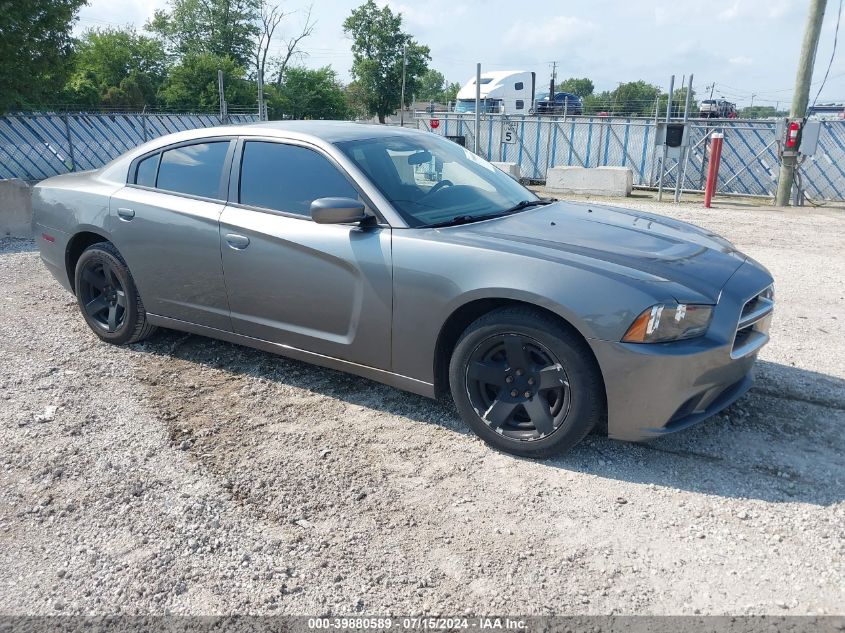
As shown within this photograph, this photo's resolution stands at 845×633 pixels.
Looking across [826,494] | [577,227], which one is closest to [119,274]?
[577,227]

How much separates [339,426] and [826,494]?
2434 millimetres

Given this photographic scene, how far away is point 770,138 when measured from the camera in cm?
1664

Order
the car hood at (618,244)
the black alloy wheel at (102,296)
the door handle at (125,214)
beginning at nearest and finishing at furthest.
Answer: the car hood at (618,244) → the door handle at (125,214) → the black alloy wheel at (102,296)

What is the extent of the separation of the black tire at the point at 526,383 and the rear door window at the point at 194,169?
2.06 m

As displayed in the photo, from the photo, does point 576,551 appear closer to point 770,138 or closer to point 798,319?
point 798,319

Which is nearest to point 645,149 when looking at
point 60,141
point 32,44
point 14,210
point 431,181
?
point 14,210

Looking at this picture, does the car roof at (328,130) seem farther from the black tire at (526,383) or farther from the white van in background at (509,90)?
the white van in background at (509,90)

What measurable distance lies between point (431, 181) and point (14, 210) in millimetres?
7780

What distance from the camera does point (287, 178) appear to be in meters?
4.17

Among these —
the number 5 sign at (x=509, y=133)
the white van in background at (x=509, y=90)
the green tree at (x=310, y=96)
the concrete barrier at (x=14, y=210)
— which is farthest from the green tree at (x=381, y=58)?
the concrete barrier at (x=14, y=210)

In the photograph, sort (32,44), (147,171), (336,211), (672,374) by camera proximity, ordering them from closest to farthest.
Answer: (672,374) < (336,211) < (147,171) < (32,44)

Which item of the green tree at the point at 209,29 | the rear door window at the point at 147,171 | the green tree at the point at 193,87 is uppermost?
the green tree at the point at 209,29

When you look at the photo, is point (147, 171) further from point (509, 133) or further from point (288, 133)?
point (509, 133)

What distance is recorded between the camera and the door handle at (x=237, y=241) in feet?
13.6
